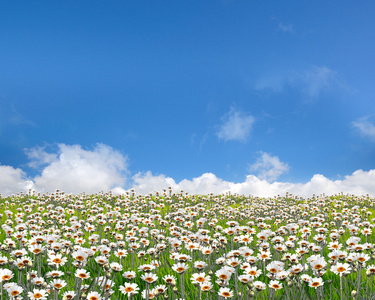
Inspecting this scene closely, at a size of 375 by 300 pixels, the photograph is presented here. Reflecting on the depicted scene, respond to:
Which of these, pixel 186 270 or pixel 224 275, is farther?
pixel 186 270

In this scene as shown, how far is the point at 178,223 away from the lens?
14.8 m

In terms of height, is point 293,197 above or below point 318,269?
above

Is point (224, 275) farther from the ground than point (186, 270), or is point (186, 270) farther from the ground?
point (186, 270)

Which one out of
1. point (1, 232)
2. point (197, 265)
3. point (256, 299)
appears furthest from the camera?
point (1, 232)

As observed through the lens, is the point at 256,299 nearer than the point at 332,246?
Yes

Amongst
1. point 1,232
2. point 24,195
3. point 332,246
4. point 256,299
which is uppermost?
point 24,195

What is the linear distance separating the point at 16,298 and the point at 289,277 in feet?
15.5

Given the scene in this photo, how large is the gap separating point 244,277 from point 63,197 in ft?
64.0

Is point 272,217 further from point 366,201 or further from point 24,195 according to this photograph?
point 24,195

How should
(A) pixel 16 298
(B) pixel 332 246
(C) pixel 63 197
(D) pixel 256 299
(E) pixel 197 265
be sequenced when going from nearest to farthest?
(A) pixel 16 298, (E) pixel 197 265, (D) pixel 256 299, (B) pixel 332 246, (C) pixel 63 197

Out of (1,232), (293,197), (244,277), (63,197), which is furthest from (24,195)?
(244,277)

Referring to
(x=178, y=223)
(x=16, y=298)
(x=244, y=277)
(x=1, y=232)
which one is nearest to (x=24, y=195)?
(x=1, y=232)

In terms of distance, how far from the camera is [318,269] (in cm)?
590

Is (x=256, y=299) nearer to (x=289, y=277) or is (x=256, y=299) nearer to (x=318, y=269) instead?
(x=289, y=277)
